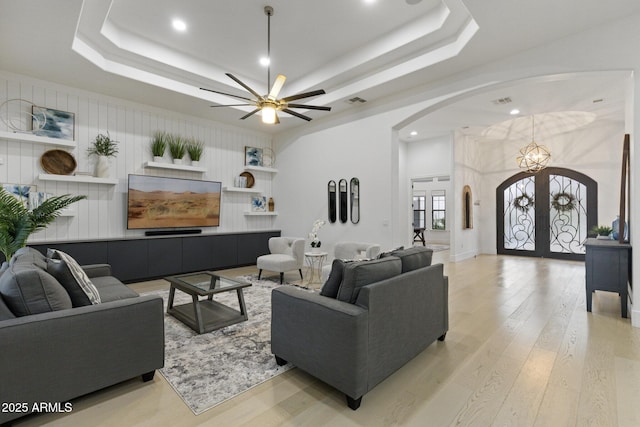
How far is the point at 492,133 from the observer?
8.09m

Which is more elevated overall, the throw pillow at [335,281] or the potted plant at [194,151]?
the potted plant at [194,151]

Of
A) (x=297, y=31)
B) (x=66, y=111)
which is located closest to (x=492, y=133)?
(x=297, y=31)

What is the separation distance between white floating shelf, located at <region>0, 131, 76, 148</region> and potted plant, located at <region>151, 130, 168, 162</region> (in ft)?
3.94

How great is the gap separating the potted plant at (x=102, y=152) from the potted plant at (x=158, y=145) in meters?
0.67

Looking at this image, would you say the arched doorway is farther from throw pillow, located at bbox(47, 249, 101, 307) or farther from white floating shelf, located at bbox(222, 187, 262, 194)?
throw pillow, located at bbox(47, 249, 101, 307)

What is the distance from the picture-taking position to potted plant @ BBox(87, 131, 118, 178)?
5.16m

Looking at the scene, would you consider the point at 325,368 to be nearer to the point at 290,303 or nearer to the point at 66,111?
the point at 290,303

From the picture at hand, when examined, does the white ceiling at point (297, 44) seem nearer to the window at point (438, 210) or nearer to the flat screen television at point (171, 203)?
the flat screen television at point (171, 203)

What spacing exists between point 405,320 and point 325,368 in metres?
0.71

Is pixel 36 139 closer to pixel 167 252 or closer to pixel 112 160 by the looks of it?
pixel 112 160

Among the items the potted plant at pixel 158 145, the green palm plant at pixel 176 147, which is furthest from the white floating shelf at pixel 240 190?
the potted plant at pixel 158 145

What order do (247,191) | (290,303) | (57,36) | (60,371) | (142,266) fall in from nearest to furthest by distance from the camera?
(60,371) → (290,303) → (57,36) → (142,266) → (247,191)

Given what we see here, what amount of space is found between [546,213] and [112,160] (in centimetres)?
1006

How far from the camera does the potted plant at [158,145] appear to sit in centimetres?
576
